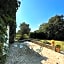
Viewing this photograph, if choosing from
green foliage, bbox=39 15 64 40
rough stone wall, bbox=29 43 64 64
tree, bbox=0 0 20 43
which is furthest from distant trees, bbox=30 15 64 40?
tree, bbox=0 0 20 43

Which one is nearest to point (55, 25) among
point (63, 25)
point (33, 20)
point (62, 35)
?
point (63, 25)

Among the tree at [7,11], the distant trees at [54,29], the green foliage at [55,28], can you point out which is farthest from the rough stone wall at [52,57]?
the green foliage at [55,28]

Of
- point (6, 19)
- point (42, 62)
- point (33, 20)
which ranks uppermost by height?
point (33, 20)

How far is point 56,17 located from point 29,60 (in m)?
40.8

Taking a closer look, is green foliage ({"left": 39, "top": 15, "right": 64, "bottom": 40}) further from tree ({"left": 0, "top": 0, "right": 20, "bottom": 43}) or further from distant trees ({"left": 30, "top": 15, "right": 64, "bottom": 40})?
tree ({"left": 0, "top": 0, "right": 20, "bottom": 43})

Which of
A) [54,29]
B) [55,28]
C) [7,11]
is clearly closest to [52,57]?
[7,11]

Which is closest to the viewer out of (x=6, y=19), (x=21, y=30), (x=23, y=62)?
(x=6, y=19)

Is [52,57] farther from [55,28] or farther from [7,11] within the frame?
[55,28]

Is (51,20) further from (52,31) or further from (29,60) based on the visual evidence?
(29,60)

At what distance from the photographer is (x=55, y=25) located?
50.0 meters

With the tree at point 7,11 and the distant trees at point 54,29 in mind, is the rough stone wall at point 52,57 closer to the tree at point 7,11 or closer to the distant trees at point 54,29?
the tree at point 7,11

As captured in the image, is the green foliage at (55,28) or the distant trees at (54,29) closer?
the distant trees at (54,29)

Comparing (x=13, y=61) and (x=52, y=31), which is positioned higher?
(x=52, y=31)

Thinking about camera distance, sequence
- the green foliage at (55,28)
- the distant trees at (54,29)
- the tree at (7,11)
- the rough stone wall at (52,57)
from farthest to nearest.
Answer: the green foliage at (55,28) → the distant trees at (54,29) → the rough stone wall at (52,57) → the tree at (7,11)
